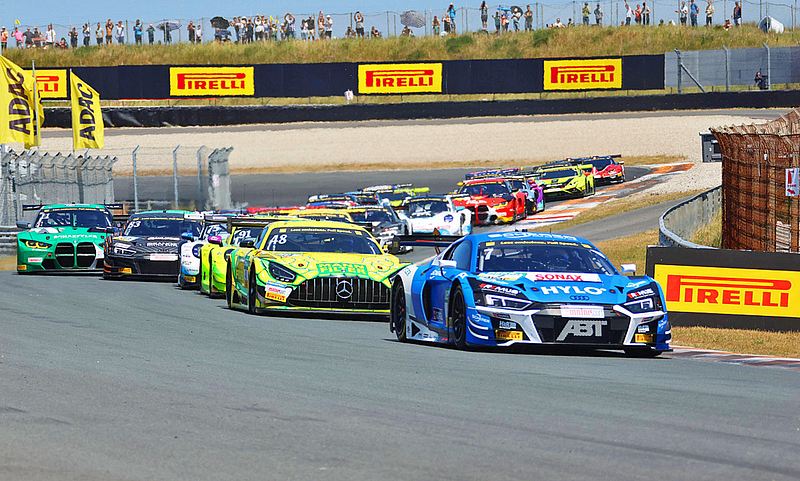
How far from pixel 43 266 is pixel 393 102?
4225cm

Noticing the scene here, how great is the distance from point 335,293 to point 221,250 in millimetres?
4203

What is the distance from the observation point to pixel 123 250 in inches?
923

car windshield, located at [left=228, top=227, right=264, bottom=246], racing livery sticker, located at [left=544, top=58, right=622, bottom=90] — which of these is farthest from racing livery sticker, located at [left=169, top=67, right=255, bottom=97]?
car windshield, located at [left=228, top=227, right=264, bottom=246]

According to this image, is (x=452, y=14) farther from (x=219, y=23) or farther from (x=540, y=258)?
(x=540, y=258)

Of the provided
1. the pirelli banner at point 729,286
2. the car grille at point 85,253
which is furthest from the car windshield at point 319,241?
the car grille at point 85,253

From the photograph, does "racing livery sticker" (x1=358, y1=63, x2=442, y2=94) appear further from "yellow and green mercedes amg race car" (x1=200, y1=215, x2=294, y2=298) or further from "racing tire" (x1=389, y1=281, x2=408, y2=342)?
"racing tire" (x1=389, y1=281, x2=408, y2=342)

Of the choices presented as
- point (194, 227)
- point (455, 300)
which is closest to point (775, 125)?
point (194, 227)

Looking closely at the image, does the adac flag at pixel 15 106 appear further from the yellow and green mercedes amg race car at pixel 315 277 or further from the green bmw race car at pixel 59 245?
the yellow and green mercedes amg race car at pixel 315 277

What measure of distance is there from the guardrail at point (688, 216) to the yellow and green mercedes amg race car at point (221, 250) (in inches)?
225

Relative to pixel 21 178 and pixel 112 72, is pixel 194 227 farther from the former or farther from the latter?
pixel 112 72

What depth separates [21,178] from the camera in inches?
1315

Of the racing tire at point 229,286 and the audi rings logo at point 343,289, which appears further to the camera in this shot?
the racing tire at point 229,286

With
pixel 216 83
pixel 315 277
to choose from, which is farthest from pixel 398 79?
pixel 315 277

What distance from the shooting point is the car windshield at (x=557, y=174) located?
149ft
